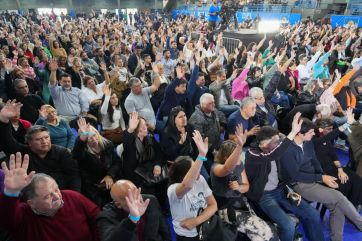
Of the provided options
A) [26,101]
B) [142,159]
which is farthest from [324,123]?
[26,101]

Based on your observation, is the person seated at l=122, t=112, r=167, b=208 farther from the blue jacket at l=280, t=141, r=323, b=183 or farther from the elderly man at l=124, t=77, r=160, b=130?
the blue jacket at l=280, t=141, r=323, b=183

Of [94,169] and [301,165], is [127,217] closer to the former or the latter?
[94,169]

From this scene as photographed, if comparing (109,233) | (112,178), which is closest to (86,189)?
(112,178)

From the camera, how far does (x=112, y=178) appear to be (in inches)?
98.5

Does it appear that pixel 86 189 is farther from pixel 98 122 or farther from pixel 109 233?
pixel 98 122

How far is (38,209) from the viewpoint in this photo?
1573 millimetres

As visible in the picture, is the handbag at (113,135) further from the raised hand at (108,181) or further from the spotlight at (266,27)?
the spotlight at (266,27)

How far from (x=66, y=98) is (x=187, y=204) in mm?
2614

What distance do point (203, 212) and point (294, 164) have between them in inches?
43.2

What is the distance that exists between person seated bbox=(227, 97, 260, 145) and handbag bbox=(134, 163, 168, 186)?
1.04 meters

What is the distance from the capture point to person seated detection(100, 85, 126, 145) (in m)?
3.47

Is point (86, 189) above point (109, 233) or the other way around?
the other way around

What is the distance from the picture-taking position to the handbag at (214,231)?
192cm

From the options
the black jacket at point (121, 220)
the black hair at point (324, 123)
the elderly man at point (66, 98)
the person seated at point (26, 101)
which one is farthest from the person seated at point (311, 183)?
the person seated at point (26, 101)
